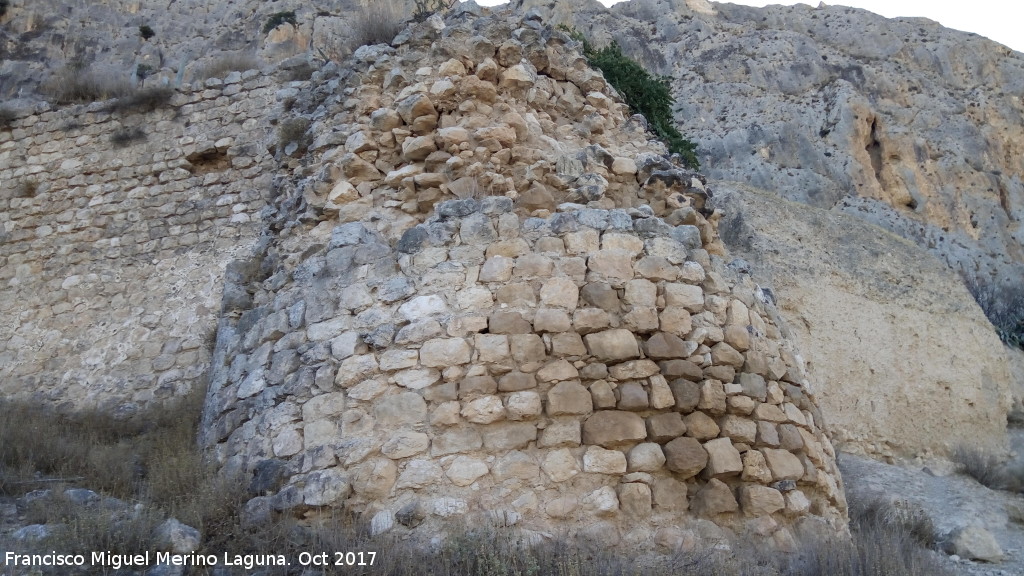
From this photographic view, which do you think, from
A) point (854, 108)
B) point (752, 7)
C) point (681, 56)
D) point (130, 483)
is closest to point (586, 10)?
point (681, 56)

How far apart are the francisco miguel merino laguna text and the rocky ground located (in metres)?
4.83

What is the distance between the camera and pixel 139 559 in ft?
11.1

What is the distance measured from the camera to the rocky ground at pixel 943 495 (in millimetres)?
7695

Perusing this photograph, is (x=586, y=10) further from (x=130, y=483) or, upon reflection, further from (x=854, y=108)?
(x=130, y=483)

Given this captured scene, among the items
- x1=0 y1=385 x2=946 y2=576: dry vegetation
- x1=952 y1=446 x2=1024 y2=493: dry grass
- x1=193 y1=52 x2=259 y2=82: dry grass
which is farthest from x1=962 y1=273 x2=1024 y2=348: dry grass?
x1=193 y1=52 x2=259 y2=82: dry grass

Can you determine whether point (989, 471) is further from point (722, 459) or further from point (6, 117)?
point (6, 117)

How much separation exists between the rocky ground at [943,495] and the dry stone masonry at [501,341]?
2.94 metres

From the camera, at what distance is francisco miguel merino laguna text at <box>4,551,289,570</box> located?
3.27m

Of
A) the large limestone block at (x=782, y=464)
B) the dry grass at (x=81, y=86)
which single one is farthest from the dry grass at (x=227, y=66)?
the large limestone block at (x=782, y=464)

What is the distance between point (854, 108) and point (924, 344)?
1152cm

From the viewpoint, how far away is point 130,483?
179 inches

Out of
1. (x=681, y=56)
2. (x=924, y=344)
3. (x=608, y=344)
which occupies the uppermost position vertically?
(x=681, y=56)

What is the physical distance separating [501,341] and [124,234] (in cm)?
617

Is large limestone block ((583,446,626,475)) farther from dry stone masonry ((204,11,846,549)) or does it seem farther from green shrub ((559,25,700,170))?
green shrub ((559,25,700,170))
